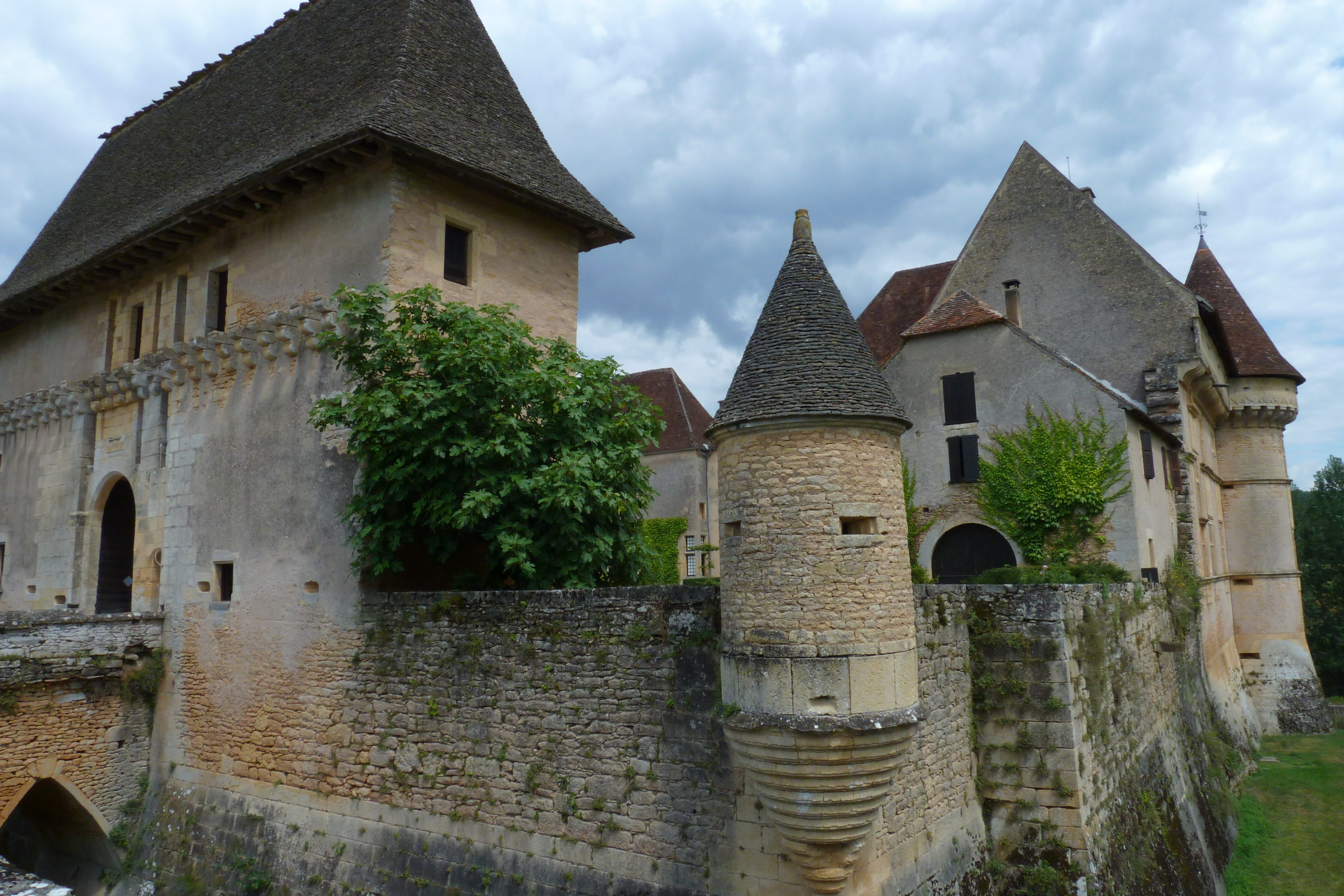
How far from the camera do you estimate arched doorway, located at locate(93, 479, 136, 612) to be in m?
16.3

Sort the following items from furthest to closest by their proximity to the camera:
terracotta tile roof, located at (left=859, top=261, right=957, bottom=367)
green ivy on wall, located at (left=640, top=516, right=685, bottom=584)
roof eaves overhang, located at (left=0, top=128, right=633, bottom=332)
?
green ivy on wall, located at (left=640, top=516, right=685, bottom=584)
terracotta tile roof, located at (left=859, top=261, right=957, bottom=367)
roof eaves overhang, located at (left=0, top=128, right=633, bottom=332)

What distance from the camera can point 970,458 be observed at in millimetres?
17969

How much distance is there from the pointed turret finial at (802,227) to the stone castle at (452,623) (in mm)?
45

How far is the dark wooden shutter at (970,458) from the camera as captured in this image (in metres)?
17.9

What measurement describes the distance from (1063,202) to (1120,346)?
396 centimetres

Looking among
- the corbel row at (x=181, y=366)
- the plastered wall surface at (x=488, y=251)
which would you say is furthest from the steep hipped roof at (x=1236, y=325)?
the corbel row at (x=181, y=366)

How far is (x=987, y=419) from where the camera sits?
17.7 meters

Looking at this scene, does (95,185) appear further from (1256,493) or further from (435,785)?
(1256,493)

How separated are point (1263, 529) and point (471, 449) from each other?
2489 cm

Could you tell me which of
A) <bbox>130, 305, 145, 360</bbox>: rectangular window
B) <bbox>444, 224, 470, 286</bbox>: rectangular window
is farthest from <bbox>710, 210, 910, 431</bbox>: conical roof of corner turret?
<bbox>130, 305, 145, 360</bbox>: rectangular window

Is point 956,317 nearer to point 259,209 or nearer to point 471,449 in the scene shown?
point 471,449

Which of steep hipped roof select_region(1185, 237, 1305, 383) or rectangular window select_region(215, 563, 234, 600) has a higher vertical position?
Answer: steep hipped roof select_region(1185, 237, 1305, 383)

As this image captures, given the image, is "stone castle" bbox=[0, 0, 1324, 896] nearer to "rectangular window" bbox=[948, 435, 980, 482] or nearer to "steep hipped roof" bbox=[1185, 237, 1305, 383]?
"rectangular window" bbox=[948, 435, 980, 482]

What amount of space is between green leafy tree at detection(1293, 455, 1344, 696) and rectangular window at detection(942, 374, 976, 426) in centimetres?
2347
